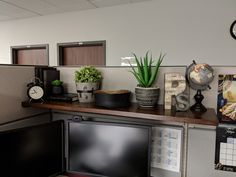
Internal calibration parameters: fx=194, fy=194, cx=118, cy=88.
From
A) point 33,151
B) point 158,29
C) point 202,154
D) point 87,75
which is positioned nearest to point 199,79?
point 202,154

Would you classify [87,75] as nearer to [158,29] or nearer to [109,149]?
[109,149]

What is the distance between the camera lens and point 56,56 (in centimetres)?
356

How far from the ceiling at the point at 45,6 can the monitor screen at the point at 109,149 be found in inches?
88.7

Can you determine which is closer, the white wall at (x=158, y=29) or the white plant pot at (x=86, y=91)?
the white plant pot at (x=86, y=91)

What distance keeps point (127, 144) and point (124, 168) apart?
0.47 ft

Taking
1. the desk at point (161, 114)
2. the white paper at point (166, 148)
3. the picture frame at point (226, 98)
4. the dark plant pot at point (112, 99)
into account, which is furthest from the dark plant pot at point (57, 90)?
the picture frame at point (226, 98)

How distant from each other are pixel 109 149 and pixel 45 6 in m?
2.77

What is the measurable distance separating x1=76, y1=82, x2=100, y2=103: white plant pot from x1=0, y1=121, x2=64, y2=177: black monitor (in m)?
0.22

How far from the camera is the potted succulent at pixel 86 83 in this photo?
3.73ft

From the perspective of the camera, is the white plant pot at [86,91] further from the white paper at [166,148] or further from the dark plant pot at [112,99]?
the white paper at [166,148]

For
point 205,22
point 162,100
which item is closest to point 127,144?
point 162,100

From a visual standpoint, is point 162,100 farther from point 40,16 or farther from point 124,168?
point 40,16

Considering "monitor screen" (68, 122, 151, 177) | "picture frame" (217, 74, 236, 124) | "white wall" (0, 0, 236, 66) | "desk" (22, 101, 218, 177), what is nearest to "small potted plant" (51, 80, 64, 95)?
"desk" (22, 101, 218, 177)

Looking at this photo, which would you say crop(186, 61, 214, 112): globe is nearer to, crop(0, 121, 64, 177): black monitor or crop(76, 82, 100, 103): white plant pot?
crop(76, 82, 100, 103): white plant pot
